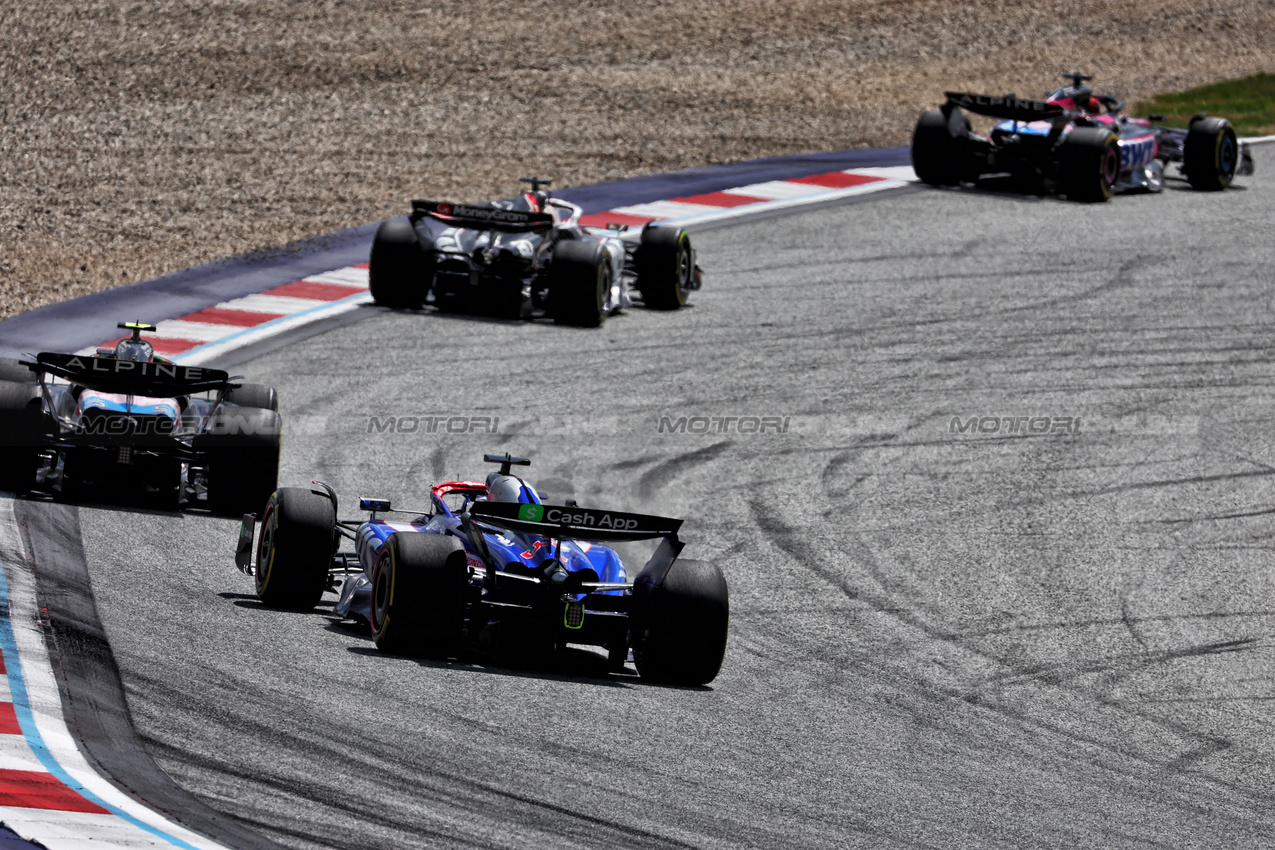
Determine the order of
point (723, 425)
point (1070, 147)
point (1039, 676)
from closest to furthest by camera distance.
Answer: point (1039, 676), point (723, 425), point (1070, 147)

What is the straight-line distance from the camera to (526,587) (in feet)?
34.4

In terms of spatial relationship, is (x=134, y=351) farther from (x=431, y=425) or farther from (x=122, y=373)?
(x=431, y=425)

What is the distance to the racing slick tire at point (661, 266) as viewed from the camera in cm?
2108

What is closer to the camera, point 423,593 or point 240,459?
point 423,593

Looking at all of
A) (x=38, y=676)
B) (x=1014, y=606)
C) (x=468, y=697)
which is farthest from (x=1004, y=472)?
(x=38, y=676)

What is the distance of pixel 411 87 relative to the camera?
30.6 meters

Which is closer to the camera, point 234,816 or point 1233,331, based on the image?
point 234,816

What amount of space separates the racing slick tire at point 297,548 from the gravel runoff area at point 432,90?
9.39 m

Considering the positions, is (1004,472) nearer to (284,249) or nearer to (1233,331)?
(1233,331)

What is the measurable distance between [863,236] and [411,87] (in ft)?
32.4

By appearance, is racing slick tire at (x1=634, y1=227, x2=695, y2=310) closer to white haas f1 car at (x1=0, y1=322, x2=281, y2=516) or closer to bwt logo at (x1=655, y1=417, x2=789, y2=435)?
bwt logo at (x1=655, y1=417, x2=789, y2=435)

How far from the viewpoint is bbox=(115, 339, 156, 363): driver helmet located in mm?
14172

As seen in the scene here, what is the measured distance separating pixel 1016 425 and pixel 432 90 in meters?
16.0

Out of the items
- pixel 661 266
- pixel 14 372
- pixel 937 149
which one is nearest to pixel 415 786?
pixel 14 372
